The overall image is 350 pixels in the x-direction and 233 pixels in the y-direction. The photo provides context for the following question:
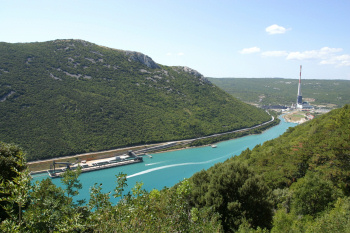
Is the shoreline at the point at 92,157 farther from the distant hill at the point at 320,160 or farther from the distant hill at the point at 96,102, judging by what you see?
the distant hill at the point at 320,160

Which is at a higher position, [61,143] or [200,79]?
[200,79]

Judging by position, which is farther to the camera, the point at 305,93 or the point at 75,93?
the point at 305,93

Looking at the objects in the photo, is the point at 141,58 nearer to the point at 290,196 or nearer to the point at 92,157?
the point at 92,157

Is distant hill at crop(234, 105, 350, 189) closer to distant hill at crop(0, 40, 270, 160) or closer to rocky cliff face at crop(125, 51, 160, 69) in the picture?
distant hill at crop(0, 40, 270, 160)

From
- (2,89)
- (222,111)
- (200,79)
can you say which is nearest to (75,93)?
(2,89)

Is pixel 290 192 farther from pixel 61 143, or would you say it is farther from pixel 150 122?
pixel 150 122

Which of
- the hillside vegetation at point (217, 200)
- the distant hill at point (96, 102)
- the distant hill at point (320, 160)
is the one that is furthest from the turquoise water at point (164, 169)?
the hillside vegetation at point (217, 200)

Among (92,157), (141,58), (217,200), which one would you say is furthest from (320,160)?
(141,58)
